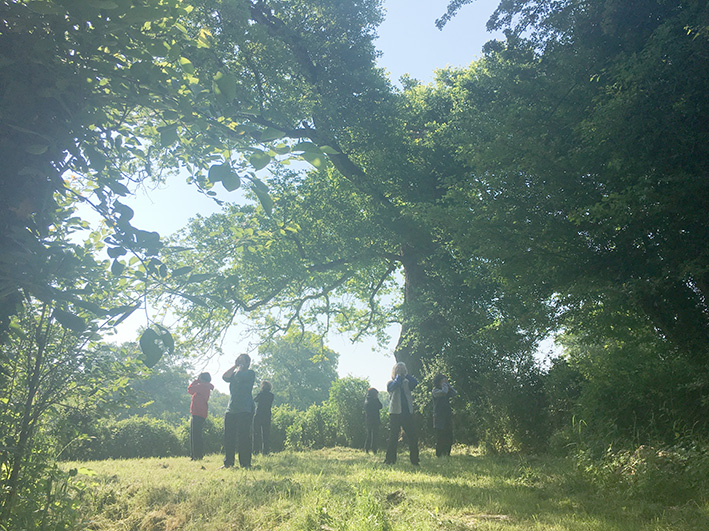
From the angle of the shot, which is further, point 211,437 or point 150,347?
point 211,437

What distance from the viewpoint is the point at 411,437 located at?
9.74 m

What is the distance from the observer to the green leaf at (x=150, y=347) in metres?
2.32

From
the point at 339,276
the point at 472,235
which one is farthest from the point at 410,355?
the point at 472,235

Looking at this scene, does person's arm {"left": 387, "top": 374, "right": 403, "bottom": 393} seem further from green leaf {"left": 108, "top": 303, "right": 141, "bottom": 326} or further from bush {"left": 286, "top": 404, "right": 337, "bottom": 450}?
bush {"left": 286, "top": 404, "right": 337, "bottom": 450}

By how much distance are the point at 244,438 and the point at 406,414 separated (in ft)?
10.6

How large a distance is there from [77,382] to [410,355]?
1295 cm

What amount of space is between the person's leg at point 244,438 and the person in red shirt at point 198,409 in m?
3.17

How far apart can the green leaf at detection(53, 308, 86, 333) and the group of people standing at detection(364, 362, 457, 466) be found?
26.8 ft

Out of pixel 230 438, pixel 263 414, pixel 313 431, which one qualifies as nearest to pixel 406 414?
pixel 230 438

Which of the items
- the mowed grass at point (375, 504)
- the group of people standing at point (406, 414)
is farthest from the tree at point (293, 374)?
the mowed grass at point (375, 504)

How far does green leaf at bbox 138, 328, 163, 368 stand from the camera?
2316 millimetres

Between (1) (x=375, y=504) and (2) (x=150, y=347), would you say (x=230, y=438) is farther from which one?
(2) (x=150, y=347)

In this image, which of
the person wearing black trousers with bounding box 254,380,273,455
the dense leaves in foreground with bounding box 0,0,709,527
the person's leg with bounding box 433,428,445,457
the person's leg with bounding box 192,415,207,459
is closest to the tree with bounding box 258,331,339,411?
the dense leaves in foreground with bounding box 0,0,709,527

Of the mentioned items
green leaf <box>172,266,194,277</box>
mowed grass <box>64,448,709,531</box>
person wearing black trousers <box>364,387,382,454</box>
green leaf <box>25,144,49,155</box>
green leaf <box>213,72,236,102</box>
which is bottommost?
mowed grass <box>64,448,709,531</box>
